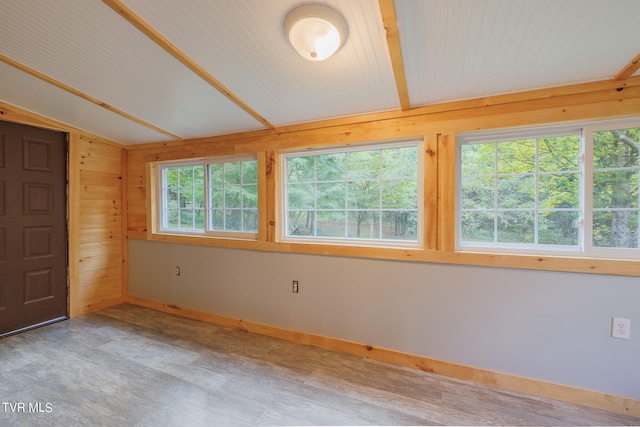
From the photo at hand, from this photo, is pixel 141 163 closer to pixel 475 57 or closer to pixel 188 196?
pixel 188 196

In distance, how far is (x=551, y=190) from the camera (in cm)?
179

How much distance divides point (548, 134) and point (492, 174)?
41cm

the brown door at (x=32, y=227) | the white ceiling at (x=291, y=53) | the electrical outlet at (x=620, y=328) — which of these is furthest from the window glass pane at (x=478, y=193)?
the brown door at (x=32, y=227)

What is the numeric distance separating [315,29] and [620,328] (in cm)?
242

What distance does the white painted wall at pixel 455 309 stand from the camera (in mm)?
1621

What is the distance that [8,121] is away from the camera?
8.09 feet

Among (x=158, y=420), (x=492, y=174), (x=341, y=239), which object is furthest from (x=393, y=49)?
(x=158, y=420)

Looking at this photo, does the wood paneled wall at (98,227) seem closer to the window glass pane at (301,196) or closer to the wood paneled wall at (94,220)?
the wood paneled wall at (94,220)

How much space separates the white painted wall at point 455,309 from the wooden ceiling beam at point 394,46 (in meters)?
1.27

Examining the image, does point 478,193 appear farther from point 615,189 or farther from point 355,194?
point 355,194

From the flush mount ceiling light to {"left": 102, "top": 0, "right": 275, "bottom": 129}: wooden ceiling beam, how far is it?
2.24 feet

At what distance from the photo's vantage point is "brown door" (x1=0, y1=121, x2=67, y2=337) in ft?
8.20

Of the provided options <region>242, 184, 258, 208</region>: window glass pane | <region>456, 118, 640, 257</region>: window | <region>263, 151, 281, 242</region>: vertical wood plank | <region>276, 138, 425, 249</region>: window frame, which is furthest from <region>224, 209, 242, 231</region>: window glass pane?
<region>456, 118, 640, 257</region>: window

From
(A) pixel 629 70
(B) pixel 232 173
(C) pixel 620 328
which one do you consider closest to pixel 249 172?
(B) pixel 232 173
